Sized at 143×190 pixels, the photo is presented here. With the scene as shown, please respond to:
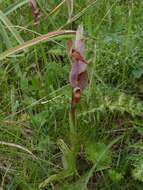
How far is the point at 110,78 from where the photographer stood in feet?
5.50

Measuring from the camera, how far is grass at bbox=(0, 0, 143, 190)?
147 centimetres

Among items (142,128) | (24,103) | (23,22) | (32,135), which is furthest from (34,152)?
(23,22)

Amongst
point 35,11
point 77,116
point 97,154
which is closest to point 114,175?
point 97,154

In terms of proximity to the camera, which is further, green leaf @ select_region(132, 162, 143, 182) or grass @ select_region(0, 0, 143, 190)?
grass @ select_region(0, 0, 143, 190)

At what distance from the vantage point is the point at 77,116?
1.53 metres

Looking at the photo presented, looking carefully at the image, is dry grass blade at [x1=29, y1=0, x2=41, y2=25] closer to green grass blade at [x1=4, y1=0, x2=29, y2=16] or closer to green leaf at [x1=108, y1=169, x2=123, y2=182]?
green grass blade at [x1=4, y1=0, x2=29, y2=16]

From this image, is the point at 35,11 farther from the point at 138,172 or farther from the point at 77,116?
the point at 138,172

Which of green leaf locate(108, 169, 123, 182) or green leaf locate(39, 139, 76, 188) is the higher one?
green leaf locate(39, 139, 76, 188)

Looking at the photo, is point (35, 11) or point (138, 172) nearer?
point (138, 172)

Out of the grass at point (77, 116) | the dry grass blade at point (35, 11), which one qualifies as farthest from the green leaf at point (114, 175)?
the dry grass blade at point (35, 11)

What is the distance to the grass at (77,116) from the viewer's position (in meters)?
1.47

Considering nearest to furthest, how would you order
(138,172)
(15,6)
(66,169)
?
1. (138,172)
2. (66,169)
3. (15,6)

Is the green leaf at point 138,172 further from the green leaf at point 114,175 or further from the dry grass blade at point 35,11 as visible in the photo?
the dry grass blade at point 35,11

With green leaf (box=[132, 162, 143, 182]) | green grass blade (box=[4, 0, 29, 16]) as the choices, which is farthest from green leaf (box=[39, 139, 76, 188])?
green grass blade (box=[4, 0, 29, 16])
